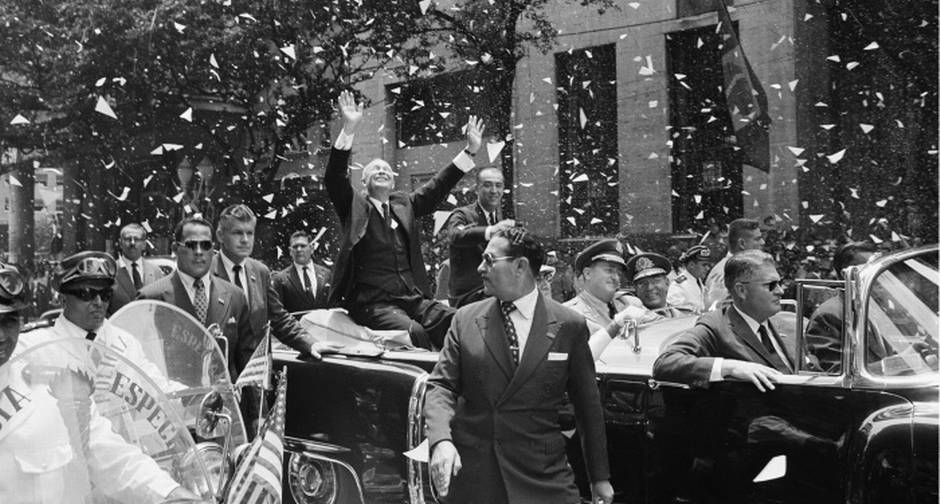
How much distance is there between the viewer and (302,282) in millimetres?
8586

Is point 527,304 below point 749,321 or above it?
above

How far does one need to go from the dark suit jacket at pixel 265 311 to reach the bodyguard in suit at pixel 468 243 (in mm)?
964

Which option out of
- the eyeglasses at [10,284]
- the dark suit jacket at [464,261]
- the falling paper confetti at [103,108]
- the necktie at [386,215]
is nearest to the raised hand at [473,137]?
the dark suit jacket at [464,261]

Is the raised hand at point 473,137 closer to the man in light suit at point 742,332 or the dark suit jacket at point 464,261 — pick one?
the dark suit jacket at point 464,261

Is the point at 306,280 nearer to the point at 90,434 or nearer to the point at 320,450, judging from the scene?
the point at 320,450

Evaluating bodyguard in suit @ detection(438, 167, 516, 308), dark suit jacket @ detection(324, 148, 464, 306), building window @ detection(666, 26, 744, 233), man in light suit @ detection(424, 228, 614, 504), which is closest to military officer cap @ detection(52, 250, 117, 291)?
man in light suit @ detection(424, 228, 614, 504)

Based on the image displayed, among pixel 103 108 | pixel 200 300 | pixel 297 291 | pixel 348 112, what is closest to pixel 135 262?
pixel 297 291

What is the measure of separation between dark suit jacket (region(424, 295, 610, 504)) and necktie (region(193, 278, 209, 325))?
2.15 metres

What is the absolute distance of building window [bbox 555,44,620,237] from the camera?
488 inches

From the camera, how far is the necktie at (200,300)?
17.2 ft

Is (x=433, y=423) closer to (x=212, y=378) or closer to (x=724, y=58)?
(x=212, y=378)

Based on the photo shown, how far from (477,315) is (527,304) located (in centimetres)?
19

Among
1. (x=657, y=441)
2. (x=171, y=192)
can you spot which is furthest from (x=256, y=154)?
A: (x=657, y=441)

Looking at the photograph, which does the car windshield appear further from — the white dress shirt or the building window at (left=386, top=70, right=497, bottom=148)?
the building window at (left=386, top=70, right=497, bottom=148)
